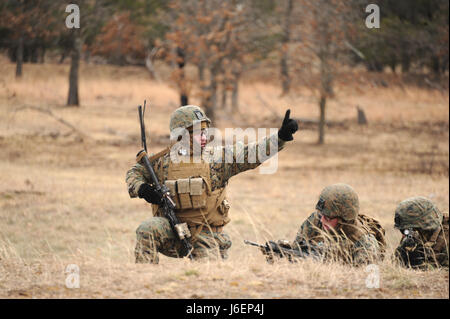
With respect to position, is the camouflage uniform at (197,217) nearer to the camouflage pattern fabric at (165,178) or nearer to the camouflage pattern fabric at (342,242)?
the camouflage pattern fabric at (165,178)

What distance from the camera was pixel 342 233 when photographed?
5430mm

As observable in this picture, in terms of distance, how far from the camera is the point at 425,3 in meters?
16.3

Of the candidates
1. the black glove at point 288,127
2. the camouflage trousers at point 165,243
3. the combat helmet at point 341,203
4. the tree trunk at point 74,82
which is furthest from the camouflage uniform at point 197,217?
the tree trunk at point 74,82

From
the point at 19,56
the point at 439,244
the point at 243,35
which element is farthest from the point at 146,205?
the point at 243,35

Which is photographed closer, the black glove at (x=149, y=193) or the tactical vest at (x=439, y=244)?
the black glove at (x=149, y=193)

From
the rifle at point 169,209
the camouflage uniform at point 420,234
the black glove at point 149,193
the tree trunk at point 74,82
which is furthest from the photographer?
the tree trunk at point 74,82

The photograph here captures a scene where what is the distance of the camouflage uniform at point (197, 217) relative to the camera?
5168mm

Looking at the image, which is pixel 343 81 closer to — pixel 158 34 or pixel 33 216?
pixel 33 216

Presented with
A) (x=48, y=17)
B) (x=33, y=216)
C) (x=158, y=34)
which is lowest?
(x=33, y=216)

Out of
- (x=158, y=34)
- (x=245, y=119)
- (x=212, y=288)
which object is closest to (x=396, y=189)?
(x=212, y=288)

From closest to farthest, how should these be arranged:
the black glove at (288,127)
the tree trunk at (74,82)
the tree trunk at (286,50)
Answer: the black glove at (288,127), the tree trunk at (286,50), the tree trunk at (74,82)

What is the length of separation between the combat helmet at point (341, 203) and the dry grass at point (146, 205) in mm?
633

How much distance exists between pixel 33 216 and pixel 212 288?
22.1 ft

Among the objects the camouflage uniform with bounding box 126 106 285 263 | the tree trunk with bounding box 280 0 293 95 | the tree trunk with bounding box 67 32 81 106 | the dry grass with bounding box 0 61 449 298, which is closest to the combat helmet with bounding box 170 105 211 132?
the camouflage uniform with bounding box 126 106 285 263
